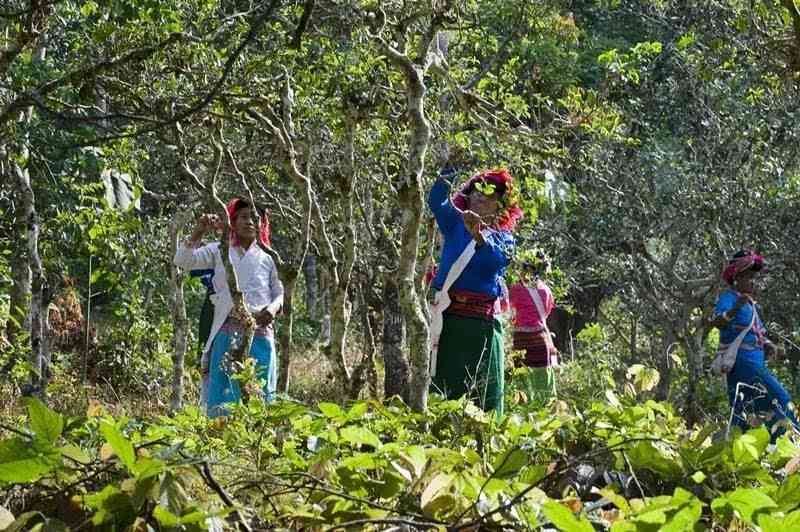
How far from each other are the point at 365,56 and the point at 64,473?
4131mm

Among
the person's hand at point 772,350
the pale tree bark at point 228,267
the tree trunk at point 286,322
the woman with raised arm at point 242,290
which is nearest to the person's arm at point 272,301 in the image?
the woman with raised arm at point 242,290

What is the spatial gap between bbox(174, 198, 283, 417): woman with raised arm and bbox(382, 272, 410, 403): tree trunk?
273 centimetres

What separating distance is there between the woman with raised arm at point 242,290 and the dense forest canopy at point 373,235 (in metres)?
0.34

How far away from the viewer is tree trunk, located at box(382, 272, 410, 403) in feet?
36.1

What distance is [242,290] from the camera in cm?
786

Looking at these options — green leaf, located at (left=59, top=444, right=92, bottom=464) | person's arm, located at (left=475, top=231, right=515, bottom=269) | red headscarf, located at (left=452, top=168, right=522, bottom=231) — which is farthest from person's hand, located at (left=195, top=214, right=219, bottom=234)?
green leaf, located at (left=59, top=444, right=92, bottom=464)

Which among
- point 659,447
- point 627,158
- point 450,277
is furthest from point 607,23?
point 659,447

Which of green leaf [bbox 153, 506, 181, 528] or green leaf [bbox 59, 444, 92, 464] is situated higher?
green leaf [bbox 59, 444, 92, 464]

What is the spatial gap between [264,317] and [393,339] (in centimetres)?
337

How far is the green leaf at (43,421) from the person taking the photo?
2.39 meters

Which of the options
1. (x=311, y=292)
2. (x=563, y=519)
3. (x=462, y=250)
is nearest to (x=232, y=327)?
(x=462, y=250)

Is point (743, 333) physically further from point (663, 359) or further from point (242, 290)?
point (242, 290)

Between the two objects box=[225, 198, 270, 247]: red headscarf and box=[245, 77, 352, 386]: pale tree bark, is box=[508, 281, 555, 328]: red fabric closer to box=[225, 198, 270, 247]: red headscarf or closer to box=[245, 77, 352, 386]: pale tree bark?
box=[225, 198, 270, 247]: red headscarf

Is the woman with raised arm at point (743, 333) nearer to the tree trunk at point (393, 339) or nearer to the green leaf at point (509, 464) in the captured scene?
the tree trunk at point (393, 339)
